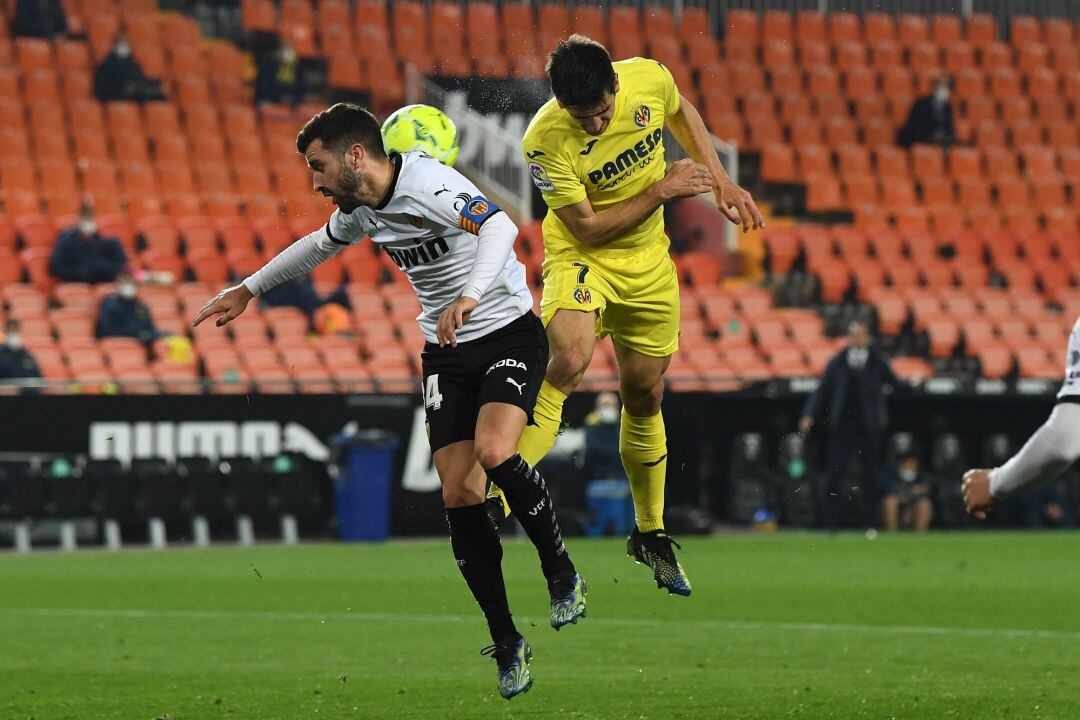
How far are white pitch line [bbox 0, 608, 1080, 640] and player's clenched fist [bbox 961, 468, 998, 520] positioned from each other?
5548 millimetres

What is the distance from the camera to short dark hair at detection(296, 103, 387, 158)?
7312mm

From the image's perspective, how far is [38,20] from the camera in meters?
25.8

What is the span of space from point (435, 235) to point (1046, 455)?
2.85m

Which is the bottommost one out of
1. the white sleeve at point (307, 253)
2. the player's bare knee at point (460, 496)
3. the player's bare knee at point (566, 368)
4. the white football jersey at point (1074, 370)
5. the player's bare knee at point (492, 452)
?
the player's bare knee at point (460, 496)

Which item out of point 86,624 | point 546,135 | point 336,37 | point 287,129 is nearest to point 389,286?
point 287,129

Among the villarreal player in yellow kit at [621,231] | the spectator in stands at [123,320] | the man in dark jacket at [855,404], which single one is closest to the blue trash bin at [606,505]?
the man in dark jacket at [855,404]

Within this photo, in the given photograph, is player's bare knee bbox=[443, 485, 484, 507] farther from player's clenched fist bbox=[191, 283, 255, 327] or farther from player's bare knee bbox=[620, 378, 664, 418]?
player's bare knee bbox=[620, 378, 664, 418]

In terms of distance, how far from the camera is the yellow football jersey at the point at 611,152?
824cm

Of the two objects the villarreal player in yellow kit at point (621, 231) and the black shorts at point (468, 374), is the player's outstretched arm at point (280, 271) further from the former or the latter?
the villarreal player in yellow kit at point (621, 231)

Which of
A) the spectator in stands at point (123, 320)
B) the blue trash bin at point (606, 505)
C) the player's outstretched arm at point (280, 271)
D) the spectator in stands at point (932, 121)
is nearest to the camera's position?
the player's outstretched arm at point (280, 271)

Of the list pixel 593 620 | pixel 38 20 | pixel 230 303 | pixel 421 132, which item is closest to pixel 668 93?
pixel 421 132

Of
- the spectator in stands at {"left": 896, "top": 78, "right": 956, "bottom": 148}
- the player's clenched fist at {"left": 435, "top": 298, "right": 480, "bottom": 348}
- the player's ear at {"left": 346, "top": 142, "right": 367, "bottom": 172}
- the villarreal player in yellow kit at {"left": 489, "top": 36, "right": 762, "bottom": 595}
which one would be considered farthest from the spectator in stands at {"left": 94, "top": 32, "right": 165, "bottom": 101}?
the player's clenched fist at {"left": 435, "top": 298, "right": 480, "bottom": 348}

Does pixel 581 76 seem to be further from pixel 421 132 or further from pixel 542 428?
pixel 542 428

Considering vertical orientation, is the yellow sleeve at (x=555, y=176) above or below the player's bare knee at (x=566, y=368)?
above
